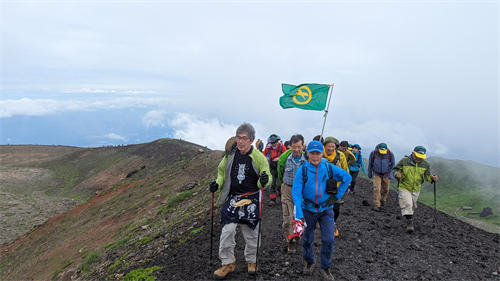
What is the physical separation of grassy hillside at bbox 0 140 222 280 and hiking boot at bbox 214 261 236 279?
3.23 meters

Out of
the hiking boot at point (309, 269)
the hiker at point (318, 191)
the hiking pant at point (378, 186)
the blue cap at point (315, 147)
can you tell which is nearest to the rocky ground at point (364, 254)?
the hiking boot at point (309, 269)

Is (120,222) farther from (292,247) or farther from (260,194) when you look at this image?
(260,194)

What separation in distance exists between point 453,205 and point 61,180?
44.0 m

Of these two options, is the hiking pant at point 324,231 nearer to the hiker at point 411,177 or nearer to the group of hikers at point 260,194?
the group of hikers at point 260,194

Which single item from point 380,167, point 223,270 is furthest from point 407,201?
point 223,270

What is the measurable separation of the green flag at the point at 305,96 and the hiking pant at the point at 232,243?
21.0 ft

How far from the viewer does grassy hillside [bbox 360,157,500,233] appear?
65.2ft

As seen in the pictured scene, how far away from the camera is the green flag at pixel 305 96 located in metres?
10.5

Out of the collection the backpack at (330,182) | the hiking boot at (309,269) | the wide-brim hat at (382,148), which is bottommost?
the hiking boot at (309,269)

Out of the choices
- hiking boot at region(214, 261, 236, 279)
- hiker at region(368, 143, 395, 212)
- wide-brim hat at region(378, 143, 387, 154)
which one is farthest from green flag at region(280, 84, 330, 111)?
hiking boot at region(214, 261, 236, 279)

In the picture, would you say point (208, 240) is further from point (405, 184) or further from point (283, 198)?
point (405, 184)

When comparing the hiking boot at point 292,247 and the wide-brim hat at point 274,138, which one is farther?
the wide-brim hat at point 274,138

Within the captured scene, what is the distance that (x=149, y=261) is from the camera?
24.5 feet

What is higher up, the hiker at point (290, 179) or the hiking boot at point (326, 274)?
the hiker at point (290, 179)
